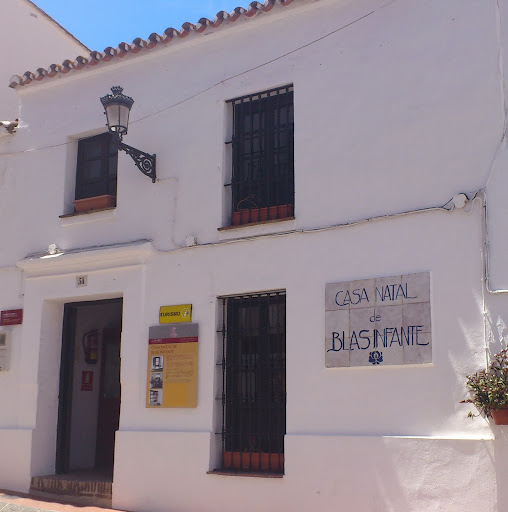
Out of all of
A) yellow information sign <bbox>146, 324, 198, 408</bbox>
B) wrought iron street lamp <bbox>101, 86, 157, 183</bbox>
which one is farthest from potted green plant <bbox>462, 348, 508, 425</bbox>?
wrought iron street lamp <bbox>101, 86, 157, 183</bbox>

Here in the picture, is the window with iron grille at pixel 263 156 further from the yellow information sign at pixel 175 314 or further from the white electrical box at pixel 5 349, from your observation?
the white electrical box at pixel 5 349

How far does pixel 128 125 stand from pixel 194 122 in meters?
1.02

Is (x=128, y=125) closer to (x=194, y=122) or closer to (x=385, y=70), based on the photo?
(x=194, y=122)

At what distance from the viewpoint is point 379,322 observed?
756 cm

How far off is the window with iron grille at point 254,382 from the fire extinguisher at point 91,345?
3.30 meters

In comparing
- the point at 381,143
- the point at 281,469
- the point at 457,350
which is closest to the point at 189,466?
the point at 281,469

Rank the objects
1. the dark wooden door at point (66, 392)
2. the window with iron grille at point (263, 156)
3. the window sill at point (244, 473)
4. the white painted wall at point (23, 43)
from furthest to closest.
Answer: the white painted wall at point (23, 43) < the dark wooden door at point (66, 392) < the window with iron grille at point (263, 156) < the window sill at point (244, 473)

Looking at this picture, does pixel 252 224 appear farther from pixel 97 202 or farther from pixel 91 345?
pixel 91 345

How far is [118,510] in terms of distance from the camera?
8922mm

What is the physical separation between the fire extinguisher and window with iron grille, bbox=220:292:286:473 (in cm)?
330

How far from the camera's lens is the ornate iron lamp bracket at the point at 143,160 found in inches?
367

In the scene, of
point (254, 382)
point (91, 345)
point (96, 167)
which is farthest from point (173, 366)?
point (96, 167)

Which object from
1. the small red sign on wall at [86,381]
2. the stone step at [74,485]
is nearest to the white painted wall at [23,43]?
the small red sign on wall at [86,381]

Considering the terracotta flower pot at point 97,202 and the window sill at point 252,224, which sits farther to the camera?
the terracotta flower pot at point 97,202
